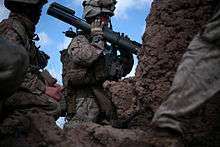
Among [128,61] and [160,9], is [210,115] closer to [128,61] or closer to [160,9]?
[160,9]

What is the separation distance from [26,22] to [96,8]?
4.55 metres

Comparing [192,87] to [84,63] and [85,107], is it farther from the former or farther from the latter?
[85,107]

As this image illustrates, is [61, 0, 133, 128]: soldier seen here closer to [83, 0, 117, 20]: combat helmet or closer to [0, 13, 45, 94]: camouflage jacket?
[0, 13, 45, 94]: camouflage jacket

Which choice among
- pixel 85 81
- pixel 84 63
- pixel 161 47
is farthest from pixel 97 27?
pixel 161 47

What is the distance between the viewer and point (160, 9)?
9.71ft

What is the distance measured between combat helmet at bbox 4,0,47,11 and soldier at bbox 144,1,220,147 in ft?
5.83

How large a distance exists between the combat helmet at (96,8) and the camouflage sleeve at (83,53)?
3.61m

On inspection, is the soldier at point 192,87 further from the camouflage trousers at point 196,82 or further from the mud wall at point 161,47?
the mud wall at point 161,47

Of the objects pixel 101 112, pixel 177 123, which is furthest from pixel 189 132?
pixel 101 112

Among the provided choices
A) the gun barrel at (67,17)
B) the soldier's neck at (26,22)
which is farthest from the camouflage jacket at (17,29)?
the gun barrel at (67,17)

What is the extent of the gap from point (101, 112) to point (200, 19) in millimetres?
2632

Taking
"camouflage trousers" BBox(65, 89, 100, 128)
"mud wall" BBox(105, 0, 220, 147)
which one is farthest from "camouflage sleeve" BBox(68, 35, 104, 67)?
"mud wall" BBox(105, 0, 220, 147)

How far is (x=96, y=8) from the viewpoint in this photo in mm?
8219

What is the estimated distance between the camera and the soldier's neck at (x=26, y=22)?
3.70m
